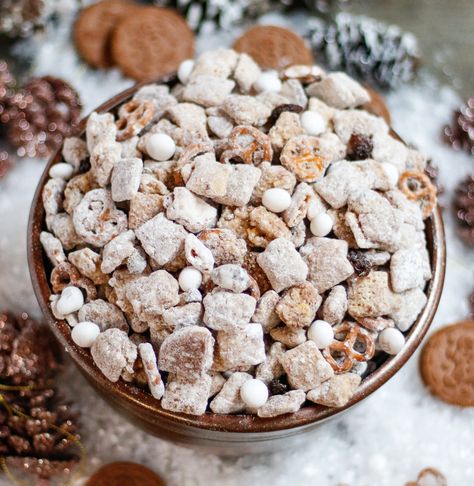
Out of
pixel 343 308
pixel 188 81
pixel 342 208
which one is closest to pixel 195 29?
pixel 188 81

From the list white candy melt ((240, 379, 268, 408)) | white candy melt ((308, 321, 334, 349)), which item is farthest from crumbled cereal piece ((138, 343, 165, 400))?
white candy melt ((308, 321, 334, 349))

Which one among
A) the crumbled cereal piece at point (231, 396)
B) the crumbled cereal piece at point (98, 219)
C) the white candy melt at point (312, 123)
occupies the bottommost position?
the crumbled cereal piece at point (231, 396)

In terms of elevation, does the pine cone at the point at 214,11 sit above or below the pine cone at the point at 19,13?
above

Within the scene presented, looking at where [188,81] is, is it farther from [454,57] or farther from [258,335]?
[454,57]

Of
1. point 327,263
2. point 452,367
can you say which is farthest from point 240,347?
point 452,367

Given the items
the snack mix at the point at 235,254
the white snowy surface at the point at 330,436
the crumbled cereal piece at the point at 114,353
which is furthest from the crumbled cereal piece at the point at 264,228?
the white snowy surface at the point at 330,436

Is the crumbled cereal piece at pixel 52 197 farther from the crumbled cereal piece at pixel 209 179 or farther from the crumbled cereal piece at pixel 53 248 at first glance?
the crumbled cereal piece at pixel 209 179
